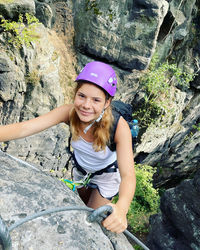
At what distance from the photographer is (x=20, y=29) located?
6395mm

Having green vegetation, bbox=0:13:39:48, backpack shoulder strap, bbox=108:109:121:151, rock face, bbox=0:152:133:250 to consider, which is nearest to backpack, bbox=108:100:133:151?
backpack shoulder strap, bbox=108:109:121:151

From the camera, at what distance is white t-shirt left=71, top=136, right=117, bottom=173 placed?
9.38 ft

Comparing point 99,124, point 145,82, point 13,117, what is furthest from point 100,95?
point 145,82

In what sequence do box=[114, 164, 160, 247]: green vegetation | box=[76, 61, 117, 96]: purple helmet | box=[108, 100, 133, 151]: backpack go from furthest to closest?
1. box=[114, 164, 160, 247]: green vegetation
2. box=[108, 100, 133, 151]: backpack
3. box=[76, 61, 117, 96]: purple helmet

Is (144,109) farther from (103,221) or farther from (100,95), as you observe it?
(103,221)

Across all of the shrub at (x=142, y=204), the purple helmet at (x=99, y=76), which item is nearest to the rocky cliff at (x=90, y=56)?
the shrub at (x=142, y=204)

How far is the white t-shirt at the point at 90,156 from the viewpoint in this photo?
9.38 ft

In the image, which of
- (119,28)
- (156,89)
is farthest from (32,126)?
(156,89)

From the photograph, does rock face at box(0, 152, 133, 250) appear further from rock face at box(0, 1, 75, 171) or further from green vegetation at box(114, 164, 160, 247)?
green vegetation at box(114, 164, 160, 247)

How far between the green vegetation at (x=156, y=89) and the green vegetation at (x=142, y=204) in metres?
2.94

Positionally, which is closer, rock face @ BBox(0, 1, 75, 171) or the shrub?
rock face @ BBox(0, 1, 75, 171)

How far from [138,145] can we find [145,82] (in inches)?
146

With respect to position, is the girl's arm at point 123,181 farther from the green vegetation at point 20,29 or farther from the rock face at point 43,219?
→ the green vegetation at point 20,29

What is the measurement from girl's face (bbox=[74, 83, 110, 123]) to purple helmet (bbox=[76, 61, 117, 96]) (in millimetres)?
74
